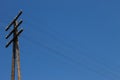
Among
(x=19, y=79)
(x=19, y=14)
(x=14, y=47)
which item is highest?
(x=19, y=14)

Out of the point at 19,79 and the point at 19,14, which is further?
the point at 19,14

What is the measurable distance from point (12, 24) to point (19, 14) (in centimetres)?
106

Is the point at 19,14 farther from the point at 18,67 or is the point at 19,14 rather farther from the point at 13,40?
the point at 18,67

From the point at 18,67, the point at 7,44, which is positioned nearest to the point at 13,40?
the point at 7,44

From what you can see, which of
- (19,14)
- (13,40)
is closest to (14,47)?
(13,40)

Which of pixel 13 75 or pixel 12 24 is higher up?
pixel 12 24

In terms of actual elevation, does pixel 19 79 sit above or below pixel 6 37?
below

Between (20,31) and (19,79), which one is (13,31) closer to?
(20,31)

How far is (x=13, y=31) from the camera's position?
25.0 m

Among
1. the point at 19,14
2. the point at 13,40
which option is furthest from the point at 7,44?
the point at 19,14

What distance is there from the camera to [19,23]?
2480 cm

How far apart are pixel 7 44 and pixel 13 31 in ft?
3.38

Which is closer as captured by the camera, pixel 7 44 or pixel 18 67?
A: pixel 18 67

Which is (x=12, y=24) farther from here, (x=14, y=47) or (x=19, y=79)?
(x=19, y=79)
